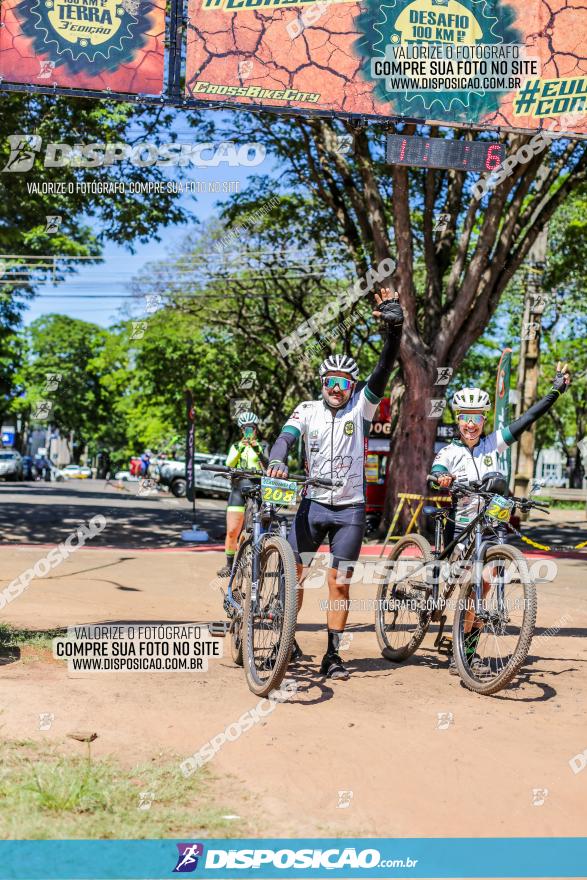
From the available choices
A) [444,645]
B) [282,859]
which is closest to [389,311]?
[444,645]

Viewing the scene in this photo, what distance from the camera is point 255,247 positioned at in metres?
29.0

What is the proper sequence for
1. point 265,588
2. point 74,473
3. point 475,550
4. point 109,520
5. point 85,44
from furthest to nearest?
point 74,473, point 109,520, point 85,44, point 475,550, point 265,588

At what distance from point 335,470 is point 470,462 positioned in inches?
44.5

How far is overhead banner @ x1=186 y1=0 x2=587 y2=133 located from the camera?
10.9m

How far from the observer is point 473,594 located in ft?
20.8

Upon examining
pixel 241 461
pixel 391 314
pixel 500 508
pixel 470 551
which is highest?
pixel 391 314

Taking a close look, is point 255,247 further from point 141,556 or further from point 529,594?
point 529,594

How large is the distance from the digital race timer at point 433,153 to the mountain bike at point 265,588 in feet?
17.6

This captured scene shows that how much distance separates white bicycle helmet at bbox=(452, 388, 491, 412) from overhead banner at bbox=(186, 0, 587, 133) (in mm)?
4945

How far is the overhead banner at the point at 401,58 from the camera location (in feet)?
35.8

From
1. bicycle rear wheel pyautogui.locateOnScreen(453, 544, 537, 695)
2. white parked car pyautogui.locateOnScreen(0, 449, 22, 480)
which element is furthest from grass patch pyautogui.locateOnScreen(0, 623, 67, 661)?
white parked car pyautogui.locateOnScreen(0, 449, 22, 480)

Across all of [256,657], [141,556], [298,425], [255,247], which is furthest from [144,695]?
[255,247]

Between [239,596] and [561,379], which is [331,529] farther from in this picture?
[561,379]

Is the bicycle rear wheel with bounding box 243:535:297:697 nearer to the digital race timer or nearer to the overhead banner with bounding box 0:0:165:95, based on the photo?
the digital race timer
